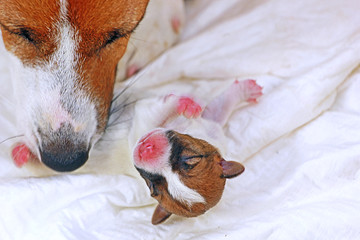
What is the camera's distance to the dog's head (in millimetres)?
1519

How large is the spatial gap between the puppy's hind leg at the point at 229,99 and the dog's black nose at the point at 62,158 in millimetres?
635

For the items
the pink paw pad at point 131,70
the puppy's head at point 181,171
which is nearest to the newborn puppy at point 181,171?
the puppy's head at point 181,171

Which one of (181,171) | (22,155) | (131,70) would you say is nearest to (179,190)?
(181,171)

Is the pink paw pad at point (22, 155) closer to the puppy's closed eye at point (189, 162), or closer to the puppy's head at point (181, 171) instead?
the puppy's head at point (181, 171)

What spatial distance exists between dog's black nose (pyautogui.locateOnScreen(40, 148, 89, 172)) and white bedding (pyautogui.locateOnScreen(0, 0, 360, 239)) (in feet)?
0.79

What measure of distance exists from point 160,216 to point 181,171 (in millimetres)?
211

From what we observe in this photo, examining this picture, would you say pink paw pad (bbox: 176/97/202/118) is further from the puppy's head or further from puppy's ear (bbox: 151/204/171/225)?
puppy's ear (bbox: 151/204/171/225)

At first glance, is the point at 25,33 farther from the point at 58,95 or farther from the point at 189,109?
the point at 189,109

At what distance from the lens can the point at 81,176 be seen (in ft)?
6.04

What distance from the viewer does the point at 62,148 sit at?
1.58 m

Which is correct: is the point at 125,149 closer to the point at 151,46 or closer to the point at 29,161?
the point at 29,161

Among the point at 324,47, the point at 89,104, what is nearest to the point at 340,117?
the point at 324,47

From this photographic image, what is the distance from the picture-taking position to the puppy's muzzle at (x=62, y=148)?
1.57 metres

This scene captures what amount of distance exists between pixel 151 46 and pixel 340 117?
1010mm
